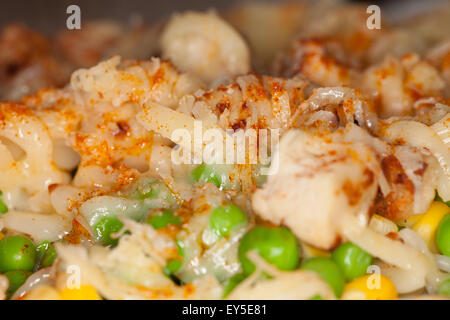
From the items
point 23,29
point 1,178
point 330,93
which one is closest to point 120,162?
point 1,178

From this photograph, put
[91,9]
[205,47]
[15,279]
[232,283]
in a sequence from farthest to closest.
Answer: [91,9] → [205,47] → [15,279] → [232,283]

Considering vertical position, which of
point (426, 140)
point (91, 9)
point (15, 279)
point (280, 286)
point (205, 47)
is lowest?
point (15, 279)

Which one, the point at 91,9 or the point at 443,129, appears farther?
the point at 91,9

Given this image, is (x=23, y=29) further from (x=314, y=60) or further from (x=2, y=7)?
(x=314, y=60)

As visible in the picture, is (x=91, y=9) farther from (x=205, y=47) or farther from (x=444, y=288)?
(x=444, y=288)

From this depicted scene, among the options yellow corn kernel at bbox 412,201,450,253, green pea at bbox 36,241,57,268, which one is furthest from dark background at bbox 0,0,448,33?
yellow corn kernel at bbox 412,201,450,253

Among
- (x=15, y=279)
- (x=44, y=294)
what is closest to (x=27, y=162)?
(x=15, y=279)

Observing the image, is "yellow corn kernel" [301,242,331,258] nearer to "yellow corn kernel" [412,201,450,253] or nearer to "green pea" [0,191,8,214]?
"yellow corn kernel" [412,201,450,253]
